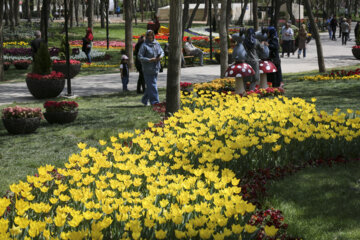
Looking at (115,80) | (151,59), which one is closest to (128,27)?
(115,80)

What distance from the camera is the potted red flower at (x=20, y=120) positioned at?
31.7 ft

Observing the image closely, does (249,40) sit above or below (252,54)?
above

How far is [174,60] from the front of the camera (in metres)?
9.59

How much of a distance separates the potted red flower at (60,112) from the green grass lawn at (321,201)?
18.2ft

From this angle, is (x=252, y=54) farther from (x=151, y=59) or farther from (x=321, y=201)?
(x=321, y=201)

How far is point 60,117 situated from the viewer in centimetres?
1058

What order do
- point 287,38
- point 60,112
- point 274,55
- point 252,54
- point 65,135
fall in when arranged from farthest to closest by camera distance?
point 287,38, point 274,55, point 252,54, point 60,112, point 65,135

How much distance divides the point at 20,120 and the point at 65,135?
2.93ft

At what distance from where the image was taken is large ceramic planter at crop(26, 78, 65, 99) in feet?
47.7

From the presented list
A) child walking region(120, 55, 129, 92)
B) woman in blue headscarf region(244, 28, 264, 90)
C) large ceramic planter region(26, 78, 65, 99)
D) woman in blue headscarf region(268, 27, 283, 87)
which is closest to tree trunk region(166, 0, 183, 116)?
woman in blue headscarf region(244, 28, 264, 90)

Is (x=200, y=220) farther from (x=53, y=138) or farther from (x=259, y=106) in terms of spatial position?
(x=53, y=138)

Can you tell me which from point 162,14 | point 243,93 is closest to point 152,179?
point 243,93

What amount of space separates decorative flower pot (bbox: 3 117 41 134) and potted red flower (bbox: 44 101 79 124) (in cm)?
73

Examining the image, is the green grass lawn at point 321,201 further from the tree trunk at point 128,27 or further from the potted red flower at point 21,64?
the potted red flower at point 21,64
